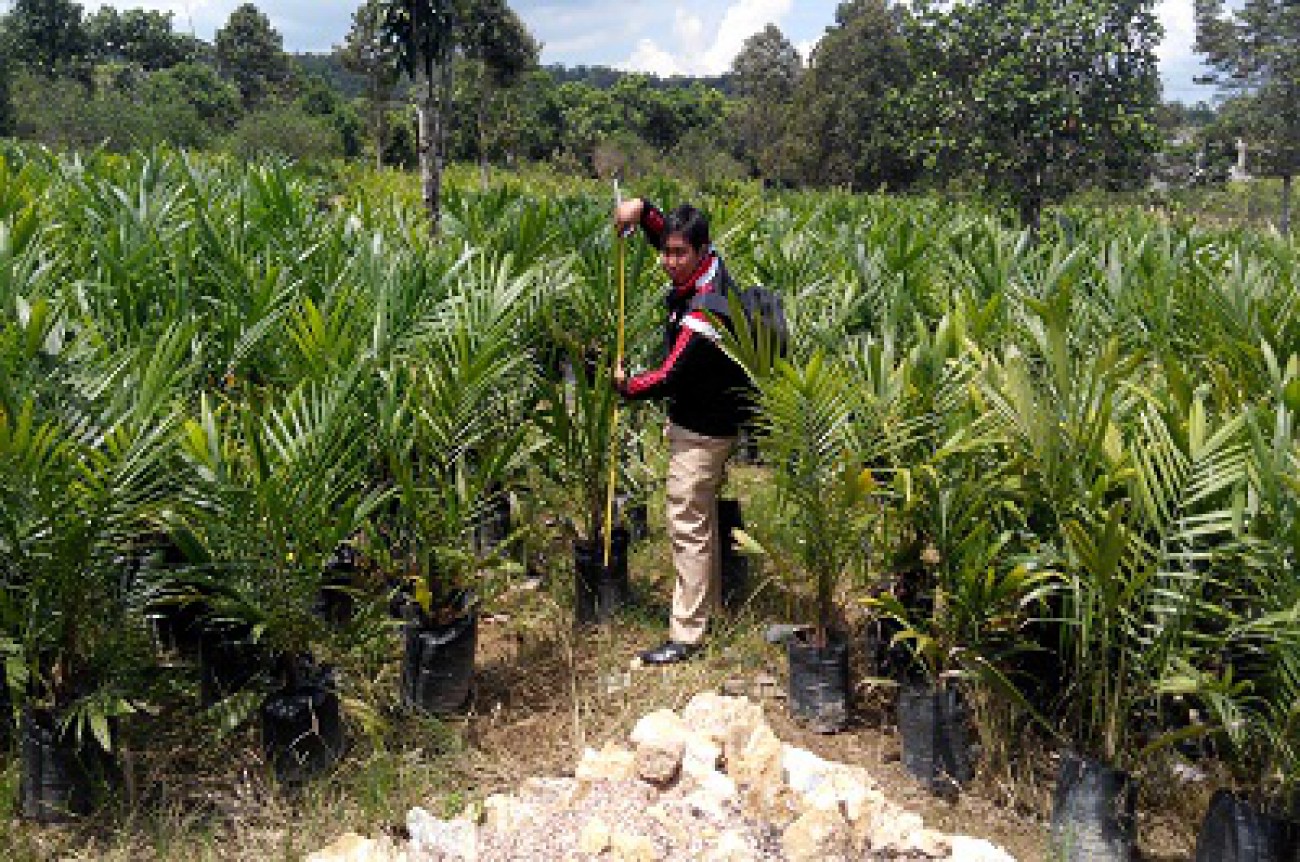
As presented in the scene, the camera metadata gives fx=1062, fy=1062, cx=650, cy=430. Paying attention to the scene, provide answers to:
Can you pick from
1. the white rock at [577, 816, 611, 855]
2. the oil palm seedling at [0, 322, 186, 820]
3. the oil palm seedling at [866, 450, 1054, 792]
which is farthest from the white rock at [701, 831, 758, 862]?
the oil palm seedling at [0, 322, 186, 820]

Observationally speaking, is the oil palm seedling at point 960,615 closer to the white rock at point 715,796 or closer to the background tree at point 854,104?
the white rock at point 715,796

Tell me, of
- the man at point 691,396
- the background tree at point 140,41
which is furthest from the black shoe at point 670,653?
the background tree at point 140,41

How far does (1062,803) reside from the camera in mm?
2465

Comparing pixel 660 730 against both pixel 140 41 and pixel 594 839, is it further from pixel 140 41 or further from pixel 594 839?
pixel 140 41

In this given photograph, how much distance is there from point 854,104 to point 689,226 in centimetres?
2866

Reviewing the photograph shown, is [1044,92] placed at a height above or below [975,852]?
above

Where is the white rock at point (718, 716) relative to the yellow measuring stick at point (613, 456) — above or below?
below

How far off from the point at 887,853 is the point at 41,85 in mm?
30999

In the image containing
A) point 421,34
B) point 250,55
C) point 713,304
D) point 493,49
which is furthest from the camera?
point 250,55

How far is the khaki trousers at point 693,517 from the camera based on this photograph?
336cm

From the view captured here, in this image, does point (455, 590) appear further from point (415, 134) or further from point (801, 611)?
point (415, 134)

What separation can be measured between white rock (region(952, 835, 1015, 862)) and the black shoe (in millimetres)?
1259

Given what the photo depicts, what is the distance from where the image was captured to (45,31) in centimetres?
4903

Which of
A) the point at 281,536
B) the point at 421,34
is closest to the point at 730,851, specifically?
the point at 281,536
